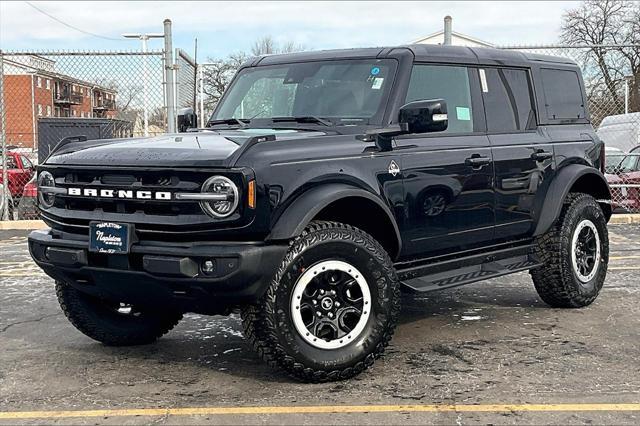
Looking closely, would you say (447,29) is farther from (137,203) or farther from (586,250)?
(137,203)

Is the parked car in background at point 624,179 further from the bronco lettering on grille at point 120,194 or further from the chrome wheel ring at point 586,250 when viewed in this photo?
the bronco lettering on grille at point 120,194

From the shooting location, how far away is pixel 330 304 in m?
4.24

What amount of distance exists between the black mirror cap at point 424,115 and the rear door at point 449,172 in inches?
6.0

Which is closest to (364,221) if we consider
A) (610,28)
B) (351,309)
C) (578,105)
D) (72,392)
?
(351,309)

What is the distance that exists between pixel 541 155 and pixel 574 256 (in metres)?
0.87

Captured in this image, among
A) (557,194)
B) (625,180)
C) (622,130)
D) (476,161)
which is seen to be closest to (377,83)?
(476,161)

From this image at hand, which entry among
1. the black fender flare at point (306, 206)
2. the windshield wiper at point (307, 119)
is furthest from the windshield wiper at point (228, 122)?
the black fender flare at point (306, 206)

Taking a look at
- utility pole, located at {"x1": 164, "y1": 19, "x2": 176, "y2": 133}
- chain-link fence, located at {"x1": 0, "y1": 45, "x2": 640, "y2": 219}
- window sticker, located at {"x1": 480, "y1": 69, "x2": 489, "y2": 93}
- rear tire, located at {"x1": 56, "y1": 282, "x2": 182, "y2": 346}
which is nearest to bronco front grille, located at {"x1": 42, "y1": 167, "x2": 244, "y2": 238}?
rear tire, located at {"x1": 56, "y1": 282, "x2": 182, "y2": 346}

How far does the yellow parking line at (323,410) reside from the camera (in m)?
3.83

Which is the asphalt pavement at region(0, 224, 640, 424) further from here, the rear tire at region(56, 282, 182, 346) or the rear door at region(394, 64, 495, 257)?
the rear door at region(394, 64, 495, 257)

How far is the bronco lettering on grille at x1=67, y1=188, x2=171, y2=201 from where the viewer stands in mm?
4039

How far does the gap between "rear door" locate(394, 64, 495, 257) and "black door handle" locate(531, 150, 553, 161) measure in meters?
0.50

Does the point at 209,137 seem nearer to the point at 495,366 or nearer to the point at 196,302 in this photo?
the point at 196,302

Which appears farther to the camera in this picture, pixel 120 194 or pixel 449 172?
pixel 449 172
